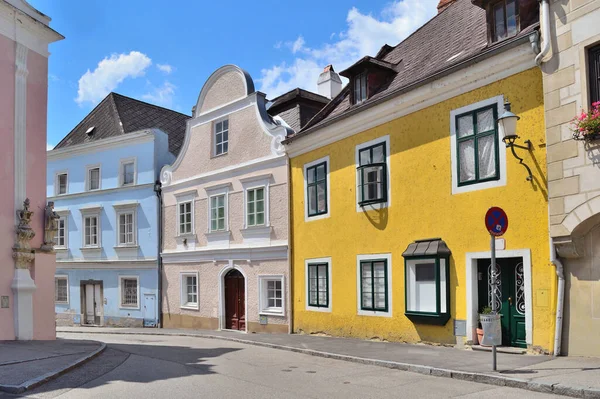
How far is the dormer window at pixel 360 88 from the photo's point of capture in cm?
1712

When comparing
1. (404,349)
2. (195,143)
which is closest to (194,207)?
(195,143)

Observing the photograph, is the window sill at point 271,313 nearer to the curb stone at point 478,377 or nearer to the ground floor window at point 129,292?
the curb stone at point 478,377

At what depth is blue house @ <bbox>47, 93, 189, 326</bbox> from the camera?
2592 centimetres

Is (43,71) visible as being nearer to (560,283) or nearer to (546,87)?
(546,87)

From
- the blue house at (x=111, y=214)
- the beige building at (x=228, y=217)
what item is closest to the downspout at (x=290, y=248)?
the beige building at (x=228, y=217)

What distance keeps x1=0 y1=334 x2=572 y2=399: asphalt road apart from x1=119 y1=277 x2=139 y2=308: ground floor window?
12.2 m

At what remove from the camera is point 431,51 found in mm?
16344

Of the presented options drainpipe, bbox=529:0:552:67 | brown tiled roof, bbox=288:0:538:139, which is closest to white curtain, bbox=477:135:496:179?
brown tiled roof, bbox=288:0:538:139

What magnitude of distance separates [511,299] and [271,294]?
9.72 meters

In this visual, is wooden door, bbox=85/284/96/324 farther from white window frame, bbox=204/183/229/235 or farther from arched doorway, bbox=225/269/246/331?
arched doorway, bbox=225/269/246/331

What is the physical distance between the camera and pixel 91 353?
13180 millimetres

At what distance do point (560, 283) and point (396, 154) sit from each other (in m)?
5.54

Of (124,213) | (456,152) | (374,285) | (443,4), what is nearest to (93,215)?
(124,213)

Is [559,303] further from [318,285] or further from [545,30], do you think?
[318,285]
